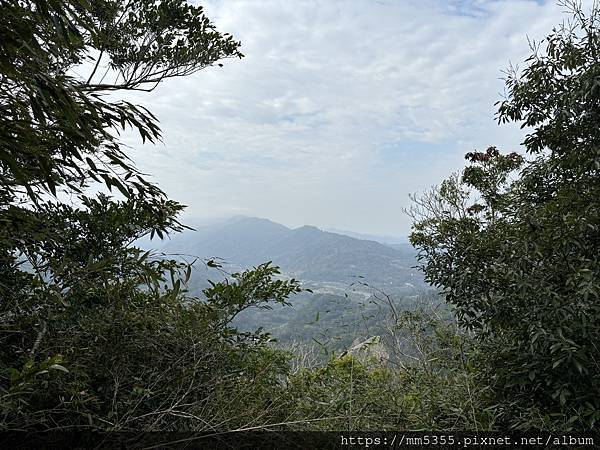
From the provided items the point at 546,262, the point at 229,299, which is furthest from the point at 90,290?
the point at 546,262

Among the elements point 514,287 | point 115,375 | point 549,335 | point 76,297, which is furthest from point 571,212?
point 76,297

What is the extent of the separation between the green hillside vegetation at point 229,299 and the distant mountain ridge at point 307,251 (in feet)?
115

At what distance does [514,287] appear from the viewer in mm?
2008

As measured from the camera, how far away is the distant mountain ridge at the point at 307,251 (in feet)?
207

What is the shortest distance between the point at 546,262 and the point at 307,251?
9852 cm

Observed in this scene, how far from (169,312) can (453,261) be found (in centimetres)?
184

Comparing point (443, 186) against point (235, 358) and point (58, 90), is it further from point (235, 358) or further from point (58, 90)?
point (58, 90)

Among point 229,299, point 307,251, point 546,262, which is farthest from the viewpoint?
point 307,251

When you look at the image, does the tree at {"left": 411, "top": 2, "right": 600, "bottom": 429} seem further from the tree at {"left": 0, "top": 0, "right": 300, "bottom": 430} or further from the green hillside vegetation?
the tree at {"left": 0, "top": 0, "right": 300, "bottom": 430}

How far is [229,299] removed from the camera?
9.23 ft

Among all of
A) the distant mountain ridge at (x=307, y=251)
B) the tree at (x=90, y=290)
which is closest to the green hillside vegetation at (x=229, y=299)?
the tree at (x=90, y=290)

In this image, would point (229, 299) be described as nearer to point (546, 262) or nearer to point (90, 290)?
point (90, 290)

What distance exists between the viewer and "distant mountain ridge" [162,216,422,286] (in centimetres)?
6312

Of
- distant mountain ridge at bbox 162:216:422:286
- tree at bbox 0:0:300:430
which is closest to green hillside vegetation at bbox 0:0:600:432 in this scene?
tree at bbox 0:0:300:430
